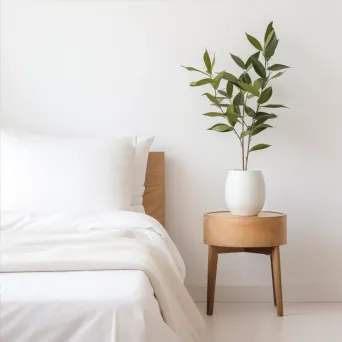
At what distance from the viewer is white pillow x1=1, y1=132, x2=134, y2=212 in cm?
345

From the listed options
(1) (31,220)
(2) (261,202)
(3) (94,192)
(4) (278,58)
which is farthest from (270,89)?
(1) (31,220)

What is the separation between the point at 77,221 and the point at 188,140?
43.3 inches

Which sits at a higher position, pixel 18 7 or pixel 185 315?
pixel 18 7

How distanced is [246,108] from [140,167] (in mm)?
683

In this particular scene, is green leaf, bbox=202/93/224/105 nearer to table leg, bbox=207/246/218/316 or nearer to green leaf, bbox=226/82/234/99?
green leaf, bbox=226/82/234/99

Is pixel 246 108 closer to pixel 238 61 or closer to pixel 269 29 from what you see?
pixel 238 61

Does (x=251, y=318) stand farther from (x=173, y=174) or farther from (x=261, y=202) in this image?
(x=173, y=174)

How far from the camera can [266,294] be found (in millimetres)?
4113

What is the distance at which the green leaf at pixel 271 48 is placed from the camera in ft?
12.4

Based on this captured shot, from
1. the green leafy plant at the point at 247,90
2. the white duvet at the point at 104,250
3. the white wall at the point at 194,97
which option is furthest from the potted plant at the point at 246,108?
the white duvet at the point at 104,250

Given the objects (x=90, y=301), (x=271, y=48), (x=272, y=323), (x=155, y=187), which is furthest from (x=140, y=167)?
(x=90, y=301)

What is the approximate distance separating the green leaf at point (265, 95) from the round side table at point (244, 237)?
0.64 meters

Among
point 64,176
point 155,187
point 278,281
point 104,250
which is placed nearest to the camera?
point 104,250

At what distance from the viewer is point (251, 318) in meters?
3.71
